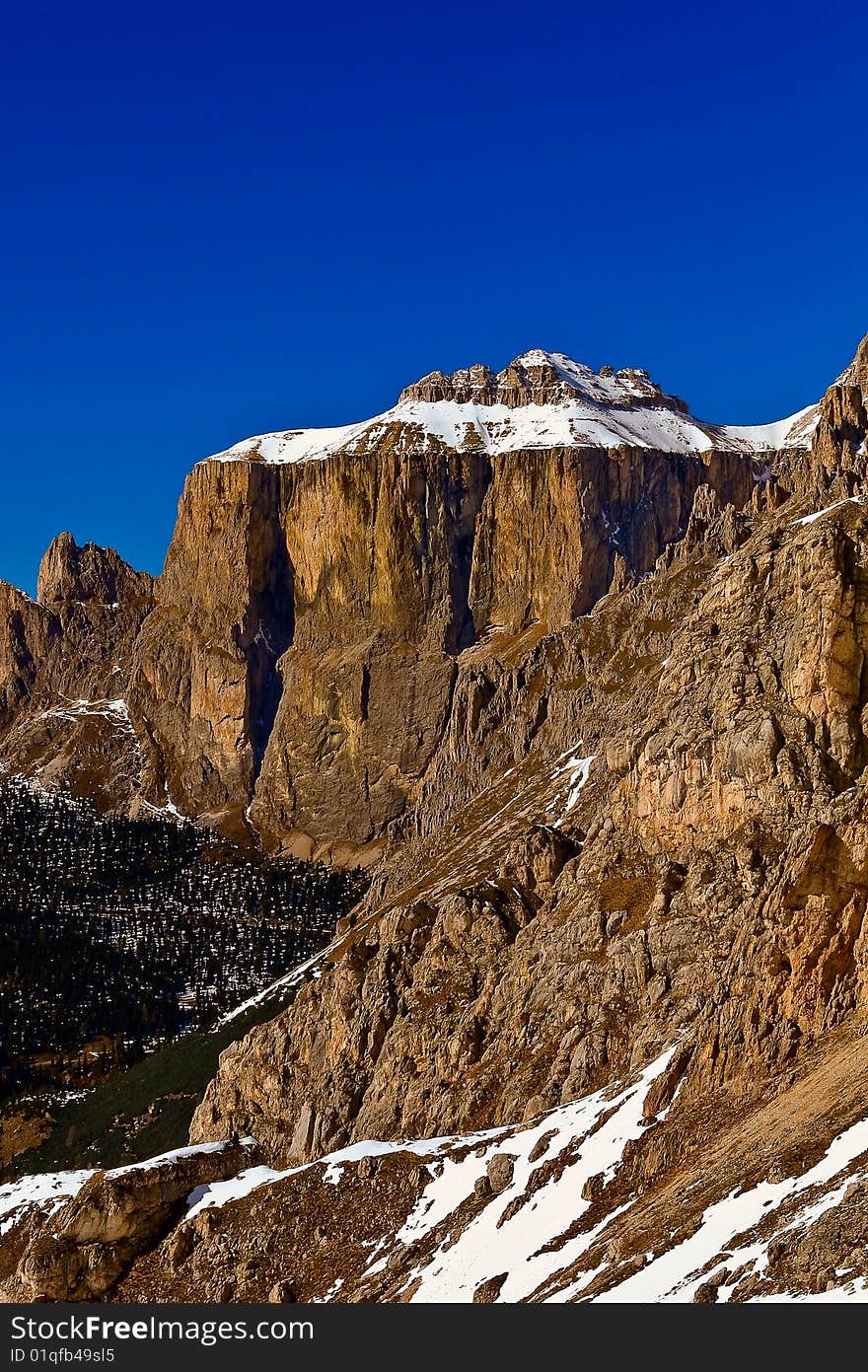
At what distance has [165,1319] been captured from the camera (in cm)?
8175

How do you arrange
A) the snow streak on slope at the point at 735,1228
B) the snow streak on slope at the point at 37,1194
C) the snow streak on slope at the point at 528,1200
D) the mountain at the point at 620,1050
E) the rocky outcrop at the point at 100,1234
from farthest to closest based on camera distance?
the snow streak on slope at the point at 37,1194 → the rocky outcrop at the point at 100,1234 → the snow streak on slope at the point at 528,1200 → the mountain at the point at 620,1050 → the snow streak on slope at the point at 735,1228

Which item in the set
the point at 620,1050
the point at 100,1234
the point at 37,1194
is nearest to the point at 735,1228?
the point at 620,1050

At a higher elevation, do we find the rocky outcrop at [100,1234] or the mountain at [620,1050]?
the mountain at [620,1050]

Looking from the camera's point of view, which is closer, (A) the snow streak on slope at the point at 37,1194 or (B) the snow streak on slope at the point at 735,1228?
(B) the snow streak on slope at the point at 735,1228

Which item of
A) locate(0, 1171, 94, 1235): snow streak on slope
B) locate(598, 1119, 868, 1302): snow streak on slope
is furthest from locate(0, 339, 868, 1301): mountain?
locate(0, 1171, 94, 1235): snow streak on slope

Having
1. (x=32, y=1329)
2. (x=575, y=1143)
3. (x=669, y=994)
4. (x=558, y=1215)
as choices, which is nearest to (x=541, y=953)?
(x=669, y=994)

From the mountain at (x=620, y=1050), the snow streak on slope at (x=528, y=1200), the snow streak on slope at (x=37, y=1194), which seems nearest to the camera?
the mountain at (x=620, y=1050)

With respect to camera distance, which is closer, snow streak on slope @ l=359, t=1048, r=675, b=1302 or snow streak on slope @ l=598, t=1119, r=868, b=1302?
snow streak on slope @ l=598, t=1119, r=868, b=1302

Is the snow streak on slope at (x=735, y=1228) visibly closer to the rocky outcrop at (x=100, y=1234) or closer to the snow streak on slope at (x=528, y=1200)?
the snow streak on slope at (x=528, y=1200)

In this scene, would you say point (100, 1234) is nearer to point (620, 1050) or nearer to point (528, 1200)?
point (528, 1200)

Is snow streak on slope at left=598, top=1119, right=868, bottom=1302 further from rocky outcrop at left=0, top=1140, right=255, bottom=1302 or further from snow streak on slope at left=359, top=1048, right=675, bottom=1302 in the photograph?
rocky outcrop at left=0, top=1140, right=255, bottom=1302

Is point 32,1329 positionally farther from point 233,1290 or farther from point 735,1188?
point 233,1290

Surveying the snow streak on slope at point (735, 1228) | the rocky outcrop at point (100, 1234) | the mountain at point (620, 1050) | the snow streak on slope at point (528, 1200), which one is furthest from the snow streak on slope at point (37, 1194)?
the snow streak on slope at point (735, 1228)

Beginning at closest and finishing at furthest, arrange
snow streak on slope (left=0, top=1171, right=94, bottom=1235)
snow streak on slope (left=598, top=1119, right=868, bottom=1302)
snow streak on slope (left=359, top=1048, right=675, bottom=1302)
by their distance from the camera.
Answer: snow streak on slope (left=598, top=1119, right=868, bottom=1302) → snow streak on slope (left=359, top=1048, right=675, bottom=1302) → snow streak on slope (left=0, top=1171, right=94, bottom=1235)
